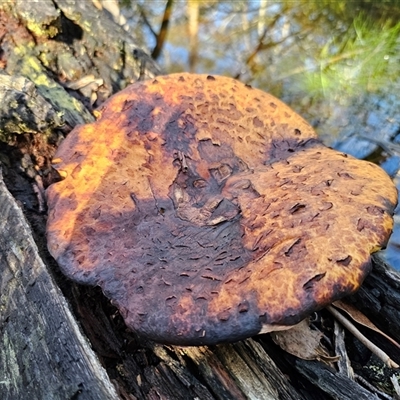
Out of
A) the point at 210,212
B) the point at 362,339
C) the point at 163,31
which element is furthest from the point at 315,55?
the point at 362,339

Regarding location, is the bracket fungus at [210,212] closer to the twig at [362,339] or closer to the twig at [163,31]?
the twig at [362,339]

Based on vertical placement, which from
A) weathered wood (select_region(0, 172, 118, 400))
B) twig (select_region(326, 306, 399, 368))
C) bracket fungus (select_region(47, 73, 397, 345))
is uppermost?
bracket fungus (select_region(47, 73, 397, 345))

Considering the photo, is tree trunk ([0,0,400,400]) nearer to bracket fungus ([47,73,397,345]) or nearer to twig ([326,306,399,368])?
twig ([326,306,399,368])

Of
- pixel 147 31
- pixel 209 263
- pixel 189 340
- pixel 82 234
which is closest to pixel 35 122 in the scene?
pixel 82 234

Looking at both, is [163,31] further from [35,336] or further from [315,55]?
[35,336]

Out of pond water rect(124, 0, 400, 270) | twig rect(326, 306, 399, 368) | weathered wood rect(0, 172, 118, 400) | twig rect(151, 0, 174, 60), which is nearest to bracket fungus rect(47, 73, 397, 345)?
weathered wood rect(0, 172, 118, 400)

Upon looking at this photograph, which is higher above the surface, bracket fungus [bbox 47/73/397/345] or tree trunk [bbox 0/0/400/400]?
bracket fungus [bbox 47/73/397/345]

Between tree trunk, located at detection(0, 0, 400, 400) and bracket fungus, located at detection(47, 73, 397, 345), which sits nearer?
bracket fungus, located at detection(47, 73, 397, 345)
